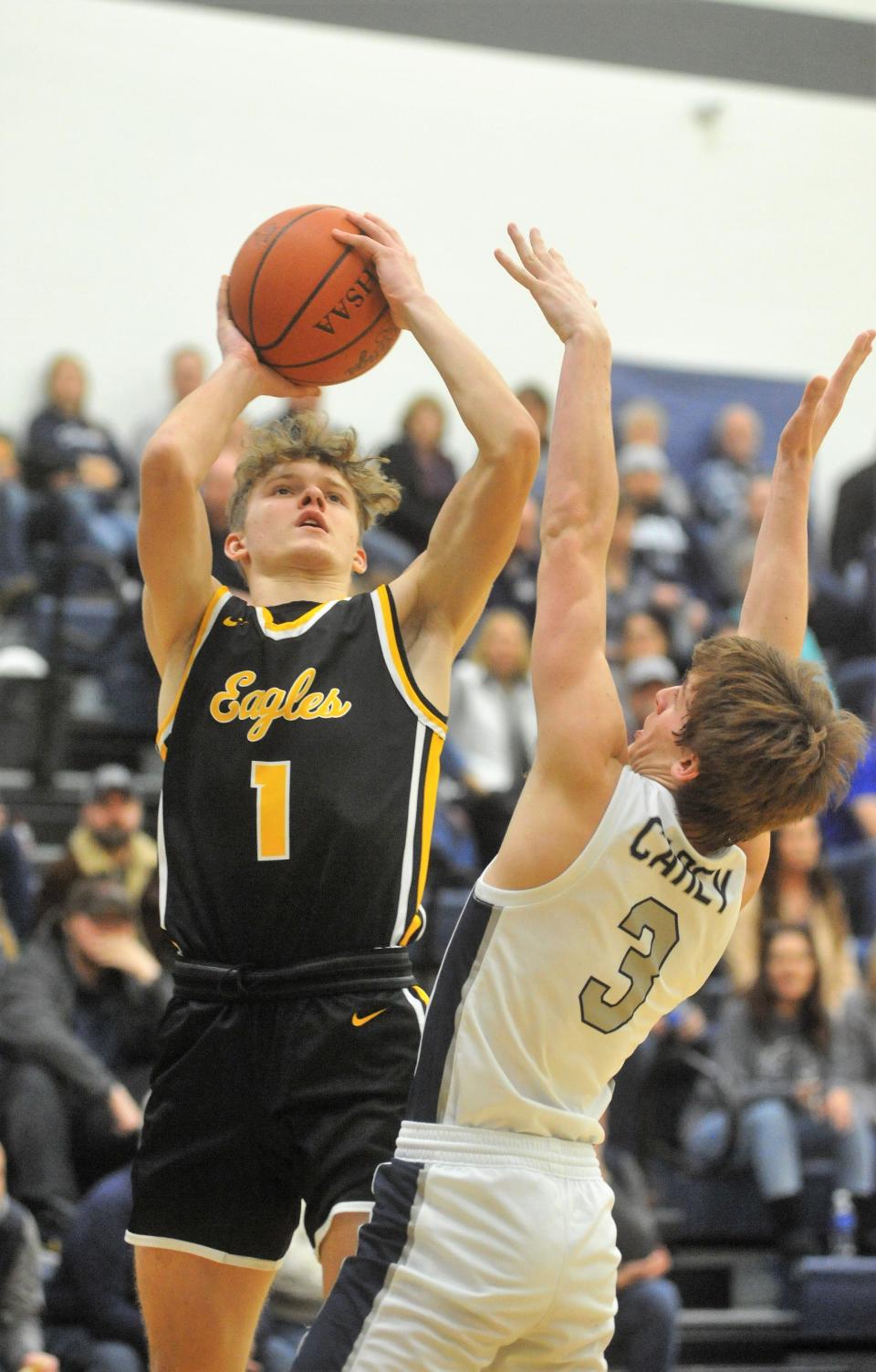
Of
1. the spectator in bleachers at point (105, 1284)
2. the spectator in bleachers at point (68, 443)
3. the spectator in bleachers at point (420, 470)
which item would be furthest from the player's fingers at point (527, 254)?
the spectator in bleachers at point (68, 443)

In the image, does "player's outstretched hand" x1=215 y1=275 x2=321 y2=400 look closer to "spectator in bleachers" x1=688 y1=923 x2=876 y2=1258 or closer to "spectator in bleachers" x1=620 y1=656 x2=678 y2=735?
"spectator in bleachers" x1=688 y1=923 x2=876 y2=1258

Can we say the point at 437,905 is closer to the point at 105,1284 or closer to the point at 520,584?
the point at 105,1284

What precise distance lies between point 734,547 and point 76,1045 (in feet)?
22.6

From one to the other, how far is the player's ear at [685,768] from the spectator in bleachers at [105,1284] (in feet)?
12.6

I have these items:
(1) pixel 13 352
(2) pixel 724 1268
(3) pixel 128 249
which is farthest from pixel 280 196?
(2) pixel 724 1268

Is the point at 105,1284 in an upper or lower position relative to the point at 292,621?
lower

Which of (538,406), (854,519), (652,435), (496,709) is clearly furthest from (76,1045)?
(854,519)

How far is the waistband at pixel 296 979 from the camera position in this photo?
3.36 m

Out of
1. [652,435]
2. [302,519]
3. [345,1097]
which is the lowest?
[345,1097]

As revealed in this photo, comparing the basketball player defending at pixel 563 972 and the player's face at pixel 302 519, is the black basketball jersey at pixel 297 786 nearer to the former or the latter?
the player's face at pixel 302 519

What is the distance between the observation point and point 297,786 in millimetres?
3422

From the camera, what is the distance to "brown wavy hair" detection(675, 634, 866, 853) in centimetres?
286

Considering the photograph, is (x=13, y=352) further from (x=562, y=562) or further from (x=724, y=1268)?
(x=562, y=562)

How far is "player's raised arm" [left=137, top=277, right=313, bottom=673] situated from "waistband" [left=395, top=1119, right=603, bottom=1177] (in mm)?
1251
